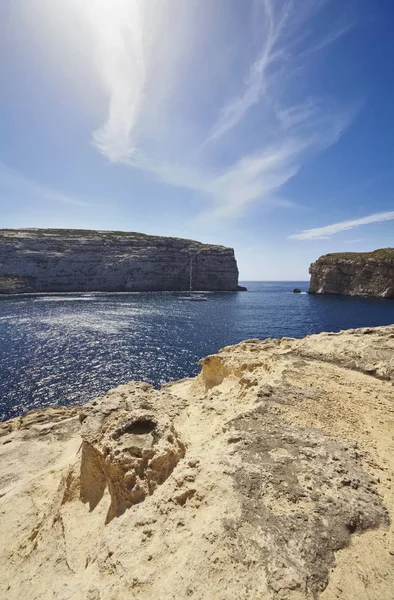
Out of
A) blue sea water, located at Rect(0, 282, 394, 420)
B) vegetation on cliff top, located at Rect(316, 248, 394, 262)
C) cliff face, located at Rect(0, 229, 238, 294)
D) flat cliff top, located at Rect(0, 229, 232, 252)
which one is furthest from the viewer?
flat cliff top, located at Rect(0, 229, 232, 252)

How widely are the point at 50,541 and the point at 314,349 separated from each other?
1329 cm

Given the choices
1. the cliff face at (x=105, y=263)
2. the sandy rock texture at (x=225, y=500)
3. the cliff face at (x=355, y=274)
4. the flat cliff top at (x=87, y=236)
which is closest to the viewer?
the sandy rock texture at (x=225, y=500)

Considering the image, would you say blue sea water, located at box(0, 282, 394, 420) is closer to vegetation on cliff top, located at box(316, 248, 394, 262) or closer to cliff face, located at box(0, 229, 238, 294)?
vegetation on cliff top, located at box(316, 248, 394, 262)

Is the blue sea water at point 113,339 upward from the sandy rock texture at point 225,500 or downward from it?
downward

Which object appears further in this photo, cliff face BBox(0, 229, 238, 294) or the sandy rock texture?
cliff face BBox(0, 229, 238, 294)

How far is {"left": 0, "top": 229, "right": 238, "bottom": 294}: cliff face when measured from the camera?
132500 mm

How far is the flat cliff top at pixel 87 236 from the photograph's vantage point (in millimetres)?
141250

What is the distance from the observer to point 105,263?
5743 inches

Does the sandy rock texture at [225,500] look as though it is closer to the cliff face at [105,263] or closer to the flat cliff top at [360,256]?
the flat cliff top at [360,256]

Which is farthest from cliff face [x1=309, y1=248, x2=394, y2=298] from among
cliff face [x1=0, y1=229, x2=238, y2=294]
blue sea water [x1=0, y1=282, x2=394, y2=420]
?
cliff face [x1=0, y1=229, x2=238, y2=294]

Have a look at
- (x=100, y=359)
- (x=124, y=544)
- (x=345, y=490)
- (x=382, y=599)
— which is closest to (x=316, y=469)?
(x=345, y=490)

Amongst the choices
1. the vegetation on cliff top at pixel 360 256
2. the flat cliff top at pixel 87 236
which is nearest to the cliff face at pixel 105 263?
the flat cliff top at pixel 87 236

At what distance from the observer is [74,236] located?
500 feet

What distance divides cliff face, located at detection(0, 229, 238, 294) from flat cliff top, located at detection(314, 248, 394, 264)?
52226 mm
